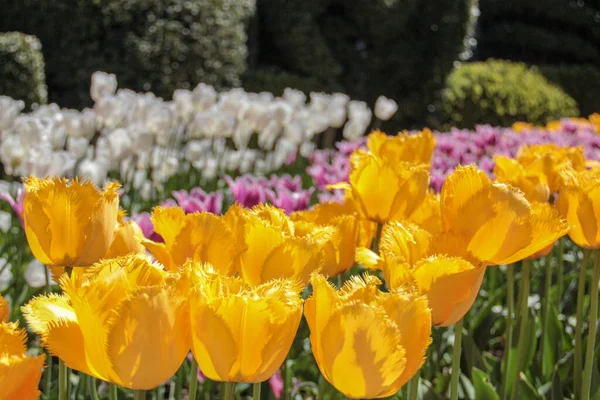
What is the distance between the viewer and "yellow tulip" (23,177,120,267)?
1.11m

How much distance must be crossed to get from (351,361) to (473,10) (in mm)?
10134

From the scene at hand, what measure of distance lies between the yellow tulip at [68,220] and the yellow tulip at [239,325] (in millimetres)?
301

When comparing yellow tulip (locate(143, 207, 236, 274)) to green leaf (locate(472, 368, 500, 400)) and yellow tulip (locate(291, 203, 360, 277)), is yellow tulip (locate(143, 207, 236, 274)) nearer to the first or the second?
yellow tulip (locate(291, 203, 360, 277))

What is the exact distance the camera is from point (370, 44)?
10.8 meters

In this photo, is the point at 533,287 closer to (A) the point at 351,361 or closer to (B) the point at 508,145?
(B) the point at 508,145

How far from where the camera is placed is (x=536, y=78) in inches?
423

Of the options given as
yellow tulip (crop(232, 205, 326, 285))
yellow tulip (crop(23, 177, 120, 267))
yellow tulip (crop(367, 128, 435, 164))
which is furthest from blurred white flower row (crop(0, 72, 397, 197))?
yellow tulip (crop(232, 205, 326, 285))

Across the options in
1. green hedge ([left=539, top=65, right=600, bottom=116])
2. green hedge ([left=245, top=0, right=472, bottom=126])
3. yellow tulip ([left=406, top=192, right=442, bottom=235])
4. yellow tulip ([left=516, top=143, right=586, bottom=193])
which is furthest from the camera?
green hedge ([left=539, top=65, right=600, bottom=116])

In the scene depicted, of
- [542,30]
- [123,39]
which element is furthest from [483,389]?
[542,30]

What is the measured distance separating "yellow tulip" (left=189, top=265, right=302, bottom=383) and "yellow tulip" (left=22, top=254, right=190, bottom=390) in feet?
0.09

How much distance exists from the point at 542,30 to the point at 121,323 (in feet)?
58.9

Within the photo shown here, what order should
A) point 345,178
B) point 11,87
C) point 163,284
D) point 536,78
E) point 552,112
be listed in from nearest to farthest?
point 163,284
point 345,178
point 11,87
point 552,112
point 536,78

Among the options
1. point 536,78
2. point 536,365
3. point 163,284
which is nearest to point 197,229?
point 163,284

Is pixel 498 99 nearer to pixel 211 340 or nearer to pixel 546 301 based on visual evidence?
pixel 546 301
